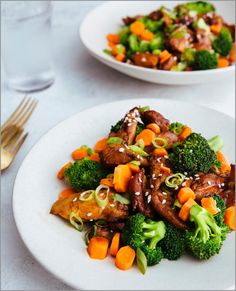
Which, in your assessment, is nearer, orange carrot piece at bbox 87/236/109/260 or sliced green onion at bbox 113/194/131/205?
orange carrot piece at bbox 87/236/109/260

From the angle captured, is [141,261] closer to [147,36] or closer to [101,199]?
[101,199]

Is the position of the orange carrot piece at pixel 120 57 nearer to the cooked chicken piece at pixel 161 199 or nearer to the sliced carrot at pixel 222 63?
the sliced carrot at pixel 222 63

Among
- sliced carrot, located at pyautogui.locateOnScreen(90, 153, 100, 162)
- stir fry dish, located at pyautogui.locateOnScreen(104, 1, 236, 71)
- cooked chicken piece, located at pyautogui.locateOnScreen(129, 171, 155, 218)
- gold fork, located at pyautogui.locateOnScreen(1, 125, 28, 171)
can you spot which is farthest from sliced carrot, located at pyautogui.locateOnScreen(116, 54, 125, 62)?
cooked chicken piece, located at pyautogui.locateOnScreen(129, 171, 155, 218)

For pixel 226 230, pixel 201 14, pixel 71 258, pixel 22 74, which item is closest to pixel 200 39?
pixel 201 14

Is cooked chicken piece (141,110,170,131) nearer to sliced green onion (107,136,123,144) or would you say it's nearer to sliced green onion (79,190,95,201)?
sliced green onion (107,136,123,144)

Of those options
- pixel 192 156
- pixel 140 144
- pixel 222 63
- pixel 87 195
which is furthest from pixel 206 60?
pixel 87 195

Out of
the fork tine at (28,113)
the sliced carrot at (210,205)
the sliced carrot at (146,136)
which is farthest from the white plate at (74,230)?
the fork tine at (28,113)

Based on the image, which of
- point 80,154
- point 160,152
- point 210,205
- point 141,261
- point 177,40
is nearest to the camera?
point 141,261
